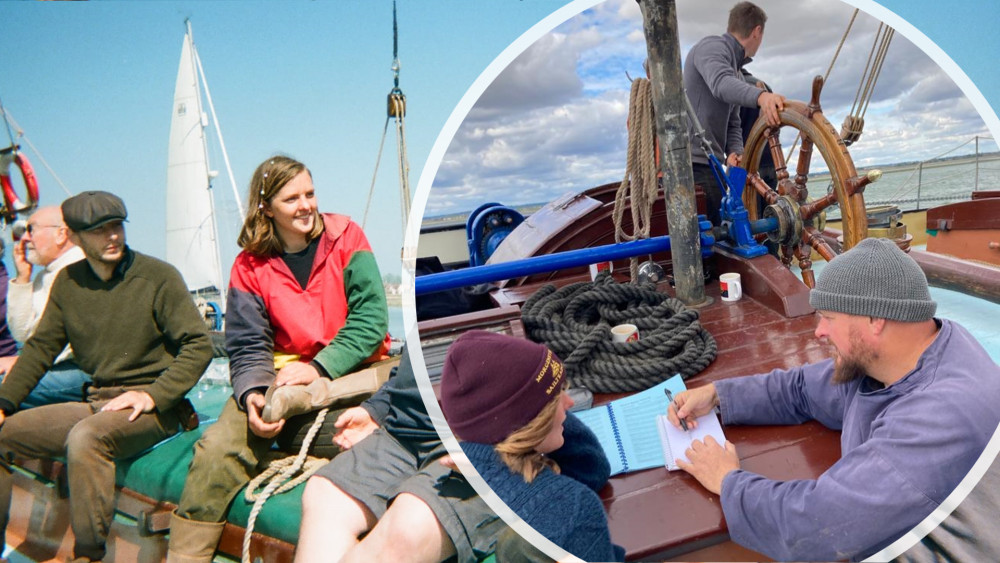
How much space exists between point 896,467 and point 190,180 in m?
1.32

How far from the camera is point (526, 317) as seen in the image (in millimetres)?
1798

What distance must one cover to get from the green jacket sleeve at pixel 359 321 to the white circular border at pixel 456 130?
0.20 meters

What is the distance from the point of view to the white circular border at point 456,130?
820 mm

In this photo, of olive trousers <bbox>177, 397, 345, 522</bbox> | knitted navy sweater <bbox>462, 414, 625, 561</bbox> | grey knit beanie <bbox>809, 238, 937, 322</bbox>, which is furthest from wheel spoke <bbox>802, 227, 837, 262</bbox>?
olive trousers <bbox>177, 397, 345, 522</bbox>

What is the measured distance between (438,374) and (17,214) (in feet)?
4.00

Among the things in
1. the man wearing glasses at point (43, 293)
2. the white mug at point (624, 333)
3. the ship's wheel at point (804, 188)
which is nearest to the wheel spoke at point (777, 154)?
the ship's wheel at point (804, 188)

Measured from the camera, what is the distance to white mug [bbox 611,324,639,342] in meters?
1.75

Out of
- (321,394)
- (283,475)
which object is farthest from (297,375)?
(283,475)

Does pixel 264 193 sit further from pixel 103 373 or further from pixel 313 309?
pixel 103 373

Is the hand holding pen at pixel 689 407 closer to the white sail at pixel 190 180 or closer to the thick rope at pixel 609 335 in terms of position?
the thick rope at pixel 609 335

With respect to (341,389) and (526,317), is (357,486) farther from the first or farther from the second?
(526,317)

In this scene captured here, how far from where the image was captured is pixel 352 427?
3.85 feet

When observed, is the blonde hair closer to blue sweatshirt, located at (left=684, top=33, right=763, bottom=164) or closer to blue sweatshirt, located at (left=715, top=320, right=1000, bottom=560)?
blue sweatshirt, located at (left=715, top=320, right=1000, bottom=560)

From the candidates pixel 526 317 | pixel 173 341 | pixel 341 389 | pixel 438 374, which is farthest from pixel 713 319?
pixel 173 341
